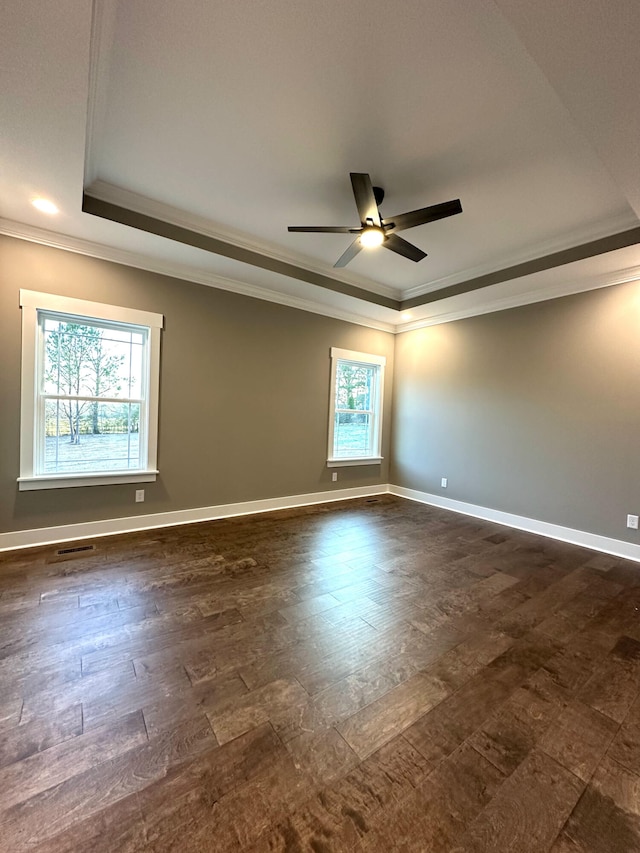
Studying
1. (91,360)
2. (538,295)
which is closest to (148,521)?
(91,360)

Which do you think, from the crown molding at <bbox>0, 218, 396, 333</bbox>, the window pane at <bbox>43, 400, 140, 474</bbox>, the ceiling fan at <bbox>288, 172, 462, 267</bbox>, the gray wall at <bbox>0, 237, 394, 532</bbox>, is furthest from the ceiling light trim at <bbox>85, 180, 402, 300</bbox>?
the window pane at <bbox>43, 400, 140, 474</bbox>

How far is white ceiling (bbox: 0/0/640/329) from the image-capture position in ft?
5.02

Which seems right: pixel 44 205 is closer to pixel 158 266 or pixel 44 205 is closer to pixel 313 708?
pixel 158 266

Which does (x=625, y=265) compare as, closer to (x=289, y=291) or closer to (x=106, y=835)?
(x=289, y=291)

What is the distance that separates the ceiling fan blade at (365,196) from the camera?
2.24 metres

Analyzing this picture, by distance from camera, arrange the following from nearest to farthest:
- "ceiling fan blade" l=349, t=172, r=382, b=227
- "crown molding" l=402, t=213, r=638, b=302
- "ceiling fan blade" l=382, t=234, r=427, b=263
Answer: "ceiling fan blade" l=349, t=172, r=382, b=227, "ceiling fan blade" l=382, t=234, r=427, b=263, "crown molding" l=402, t=213, r=638, b=302

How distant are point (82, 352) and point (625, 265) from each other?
523 centimetres

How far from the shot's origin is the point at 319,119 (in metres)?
2.13

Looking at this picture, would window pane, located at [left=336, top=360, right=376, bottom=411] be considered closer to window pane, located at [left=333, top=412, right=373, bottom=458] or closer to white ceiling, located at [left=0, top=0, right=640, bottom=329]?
window pane, located at [left=333, top=412, right=373, bottom=458]

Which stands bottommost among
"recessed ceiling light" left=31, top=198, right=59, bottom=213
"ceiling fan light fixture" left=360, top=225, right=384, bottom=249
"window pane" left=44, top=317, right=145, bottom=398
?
"window pane" left=44, top=317, right=145, bottom=398

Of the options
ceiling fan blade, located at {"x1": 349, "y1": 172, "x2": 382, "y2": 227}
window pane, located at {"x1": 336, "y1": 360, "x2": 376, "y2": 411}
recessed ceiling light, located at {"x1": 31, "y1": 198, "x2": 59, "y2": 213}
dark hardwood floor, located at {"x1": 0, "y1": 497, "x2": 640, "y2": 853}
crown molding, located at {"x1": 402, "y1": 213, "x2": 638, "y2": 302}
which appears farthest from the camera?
window pane, located at {"x1": 336, "y1": 360, "x2": 376, "y2": 411}

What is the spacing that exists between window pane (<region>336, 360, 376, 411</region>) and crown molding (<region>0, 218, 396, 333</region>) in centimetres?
74

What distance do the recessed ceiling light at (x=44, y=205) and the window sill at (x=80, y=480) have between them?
7.26 feet

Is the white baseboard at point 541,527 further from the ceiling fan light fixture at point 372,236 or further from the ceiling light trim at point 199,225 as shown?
the ceiling fan light fixture at point 372,236
